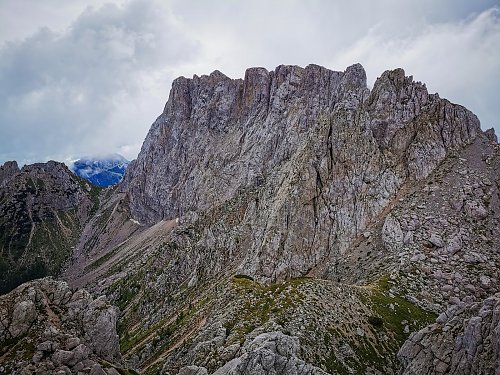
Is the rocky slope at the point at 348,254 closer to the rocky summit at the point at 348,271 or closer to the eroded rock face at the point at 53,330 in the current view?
the rocky summit at the point at 348,271

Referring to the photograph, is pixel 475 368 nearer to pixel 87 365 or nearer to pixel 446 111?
pixel 87 365

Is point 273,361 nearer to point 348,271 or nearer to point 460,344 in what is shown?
point 460,344

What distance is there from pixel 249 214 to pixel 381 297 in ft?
334

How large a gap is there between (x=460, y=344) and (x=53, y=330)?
44901 millimetres

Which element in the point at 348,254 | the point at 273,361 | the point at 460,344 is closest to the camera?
the point at 460,344

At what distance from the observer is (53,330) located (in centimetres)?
4922

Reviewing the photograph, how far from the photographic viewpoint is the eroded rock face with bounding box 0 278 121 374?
44.5 m

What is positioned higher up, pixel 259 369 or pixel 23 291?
pixel 23 291

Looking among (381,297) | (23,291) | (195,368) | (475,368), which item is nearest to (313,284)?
(381,297)

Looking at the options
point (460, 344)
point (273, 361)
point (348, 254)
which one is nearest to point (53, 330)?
point (273, 361)

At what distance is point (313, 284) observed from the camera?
67.4 metres

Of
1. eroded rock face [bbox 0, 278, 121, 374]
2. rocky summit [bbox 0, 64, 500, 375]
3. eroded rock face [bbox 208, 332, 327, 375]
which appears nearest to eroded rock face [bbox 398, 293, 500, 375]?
rocky summit [bbox 0, 64, 500, 375]

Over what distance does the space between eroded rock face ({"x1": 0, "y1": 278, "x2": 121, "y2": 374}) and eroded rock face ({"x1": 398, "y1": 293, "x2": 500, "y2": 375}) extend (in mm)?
34626

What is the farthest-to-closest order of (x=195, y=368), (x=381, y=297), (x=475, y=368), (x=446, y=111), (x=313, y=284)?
(x=446, y=111), (x=381, y=297), (x=313, y=284), (x=195, y=368), (x=475, y=368)
